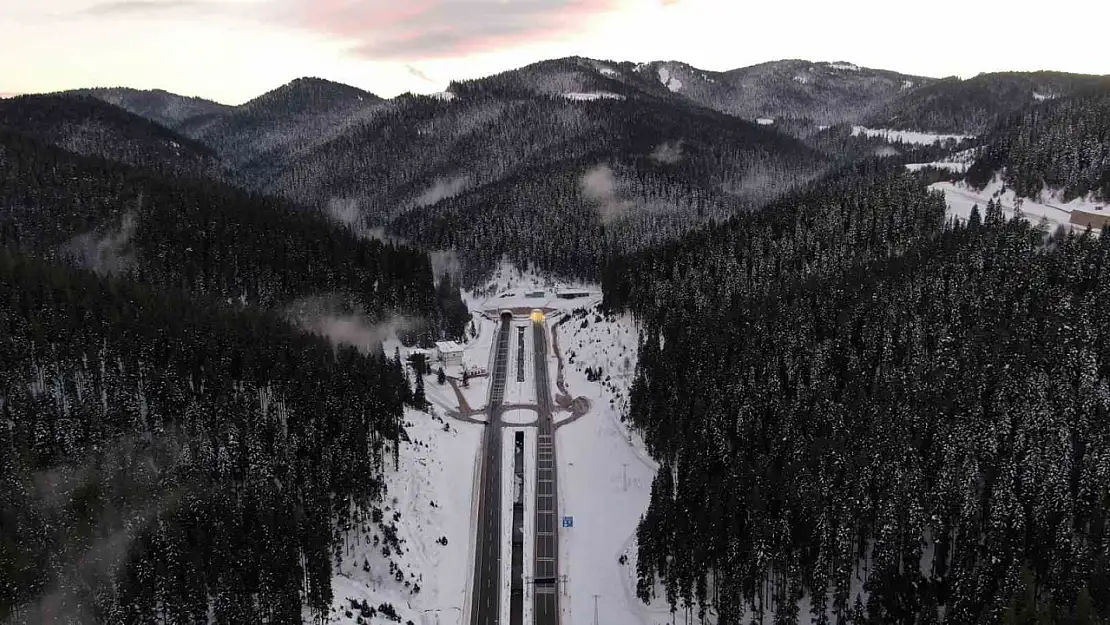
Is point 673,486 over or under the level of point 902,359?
under

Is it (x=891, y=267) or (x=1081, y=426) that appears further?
(x=891, y=267)

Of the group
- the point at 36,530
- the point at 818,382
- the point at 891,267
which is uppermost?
the point at 891,267

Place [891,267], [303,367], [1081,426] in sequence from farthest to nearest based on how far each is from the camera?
1. [891,267]
2. [303,367]
3. [1081,426]

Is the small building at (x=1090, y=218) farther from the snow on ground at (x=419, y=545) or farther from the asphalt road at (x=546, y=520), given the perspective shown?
the snow on ground at (x=419, y=545)

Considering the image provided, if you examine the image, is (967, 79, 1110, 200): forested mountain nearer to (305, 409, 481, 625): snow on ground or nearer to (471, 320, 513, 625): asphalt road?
(471, 320, 513, 625): asphalt road

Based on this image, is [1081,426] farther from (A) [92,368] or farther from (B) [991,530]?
(A) [92,368]

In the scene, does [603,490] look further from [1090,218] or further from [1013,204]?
[1013,204]

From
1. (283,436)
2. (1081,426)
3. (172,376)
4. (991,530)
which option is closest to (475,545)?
(283,436)

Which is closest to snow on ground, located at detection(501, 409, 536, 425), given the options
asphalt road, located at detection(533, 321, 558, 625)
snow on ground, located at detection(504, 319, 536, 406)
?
asphalt road, located at detection(533, 321, 558, 625)
